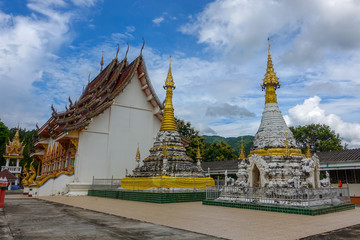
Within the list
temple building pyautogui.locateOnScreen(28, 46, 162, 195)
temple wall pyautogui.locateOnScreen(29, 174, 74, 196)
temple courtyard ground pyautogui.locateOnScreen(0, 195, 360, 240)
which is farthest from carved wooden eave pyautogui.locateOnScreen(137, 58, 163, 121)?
temple courtyard ground pyautogui.locateOnScreen(0, 195, 360, 240)

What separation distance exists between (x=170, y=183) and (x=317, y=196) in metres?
6.66

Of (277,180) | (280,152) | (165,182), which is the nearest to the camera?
(277,180)

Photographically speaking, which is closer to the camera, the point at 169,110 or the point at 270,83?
the point at 270,83

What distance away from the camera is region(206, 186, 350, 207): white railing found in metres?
9.04

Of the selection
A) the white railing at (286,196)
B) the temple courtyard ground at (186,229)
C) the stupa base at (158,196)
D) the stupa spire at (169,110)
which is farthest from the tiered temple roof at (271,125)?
the stupa spire at (169,110)

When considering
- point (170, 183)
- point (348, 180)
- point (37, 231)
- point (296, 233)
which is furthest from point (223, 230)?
point (348, 180)

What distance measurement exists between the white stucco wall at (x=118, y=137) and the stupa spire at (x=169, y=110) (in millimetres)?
4775

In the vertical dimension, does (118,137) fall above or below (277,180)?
above

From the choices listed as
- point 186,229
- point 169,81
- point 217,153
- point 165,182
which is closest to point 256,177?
point 165,182

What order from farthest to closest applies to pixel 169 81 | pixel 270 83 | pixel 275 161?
pixel 169 81 < pixel 270 83 < pixel 275 161

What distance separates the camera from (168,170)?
14.6 metres

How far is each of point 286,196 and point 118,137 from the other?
14026mm

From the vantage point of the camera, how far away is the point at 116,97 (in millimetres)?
21172

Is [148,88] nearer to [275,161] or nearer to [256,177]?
[256,177]
